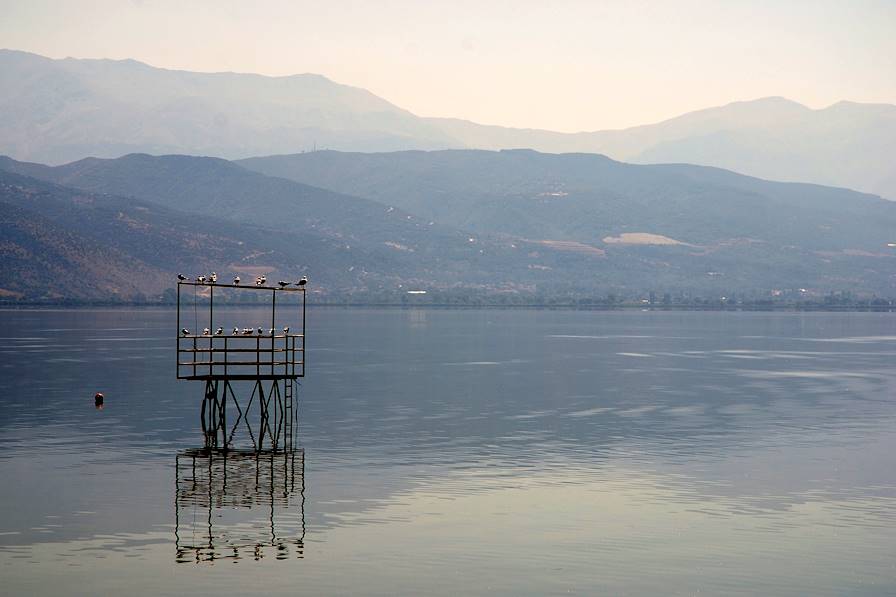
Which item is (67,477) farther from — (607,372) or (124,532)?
(607,372)

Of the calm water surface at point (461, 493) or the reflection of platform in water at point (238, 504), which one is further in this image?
the reflection of platform in water at point (238, 504)

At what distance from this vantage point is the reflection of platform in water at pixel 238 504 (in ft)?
125

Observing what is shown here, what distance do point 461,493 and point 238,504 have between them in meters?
8.38

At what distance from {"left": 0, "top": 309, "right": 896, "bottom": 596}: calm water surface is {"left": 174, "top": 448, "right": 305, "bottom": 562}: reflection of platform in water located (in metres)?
0.15

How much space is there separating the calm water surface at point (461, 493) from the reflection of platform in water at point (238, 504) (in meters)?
0.15

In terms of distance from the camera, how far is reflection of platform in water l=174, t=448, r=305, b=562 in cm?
3825

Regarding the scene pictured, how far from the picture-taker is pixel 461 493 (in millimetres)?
48250

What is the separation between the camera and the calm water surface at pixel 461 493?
35.4 metres

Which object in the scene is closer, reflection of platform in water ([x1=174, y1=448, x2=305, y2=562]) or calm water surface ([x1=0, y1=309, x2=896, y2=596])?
calm water surface ([x1=0, y1=309, x2=896, y2=596])

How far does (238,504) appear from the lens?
45000mm

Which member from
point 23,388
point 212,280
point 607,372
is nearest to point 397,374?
point 607,372

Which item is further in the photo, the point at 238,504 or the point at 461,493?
the point at 461,493

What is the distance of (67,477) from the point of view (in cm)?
5103

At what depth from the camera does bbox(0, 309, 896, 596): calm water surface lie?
35.4 metres
